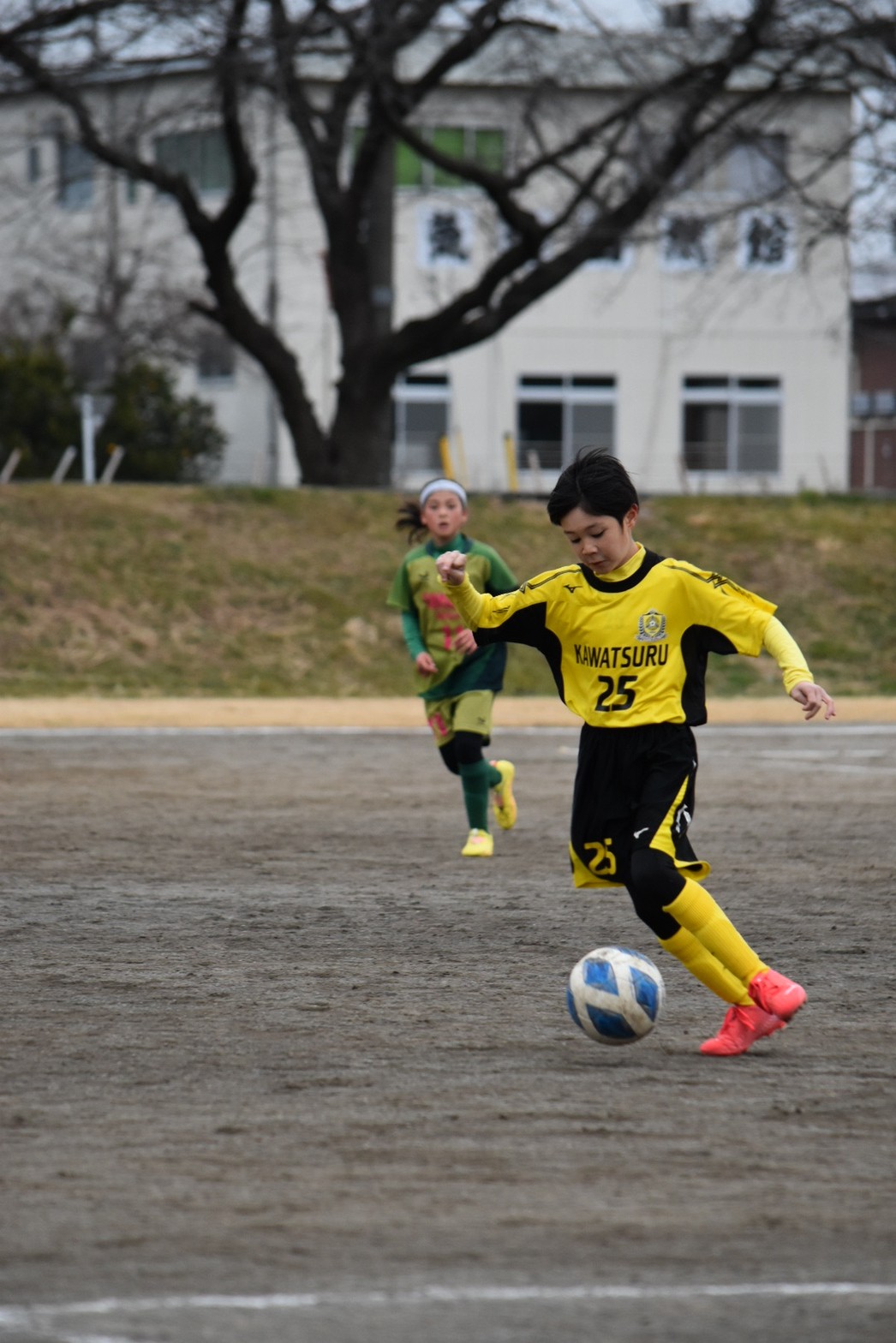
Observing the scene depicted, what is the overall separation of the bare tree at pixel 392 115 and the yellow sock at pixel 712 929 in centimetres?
2060

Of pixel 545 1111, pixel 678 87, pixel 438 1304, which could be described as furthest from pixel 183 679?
pixel 438 1304

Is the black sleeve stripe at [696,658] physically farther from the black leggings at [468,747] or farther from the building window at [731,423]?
the building window at [731,423]

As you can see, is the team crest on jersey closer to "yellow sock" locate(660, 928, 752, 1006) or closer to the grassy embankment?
"yellow sock" locate(660, 928, 752, 1006)

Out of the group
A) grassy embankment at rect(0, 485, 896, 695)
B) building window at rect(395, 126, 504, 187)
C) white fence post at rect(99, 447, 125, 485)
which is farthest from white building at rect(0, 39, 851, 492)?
grassy embankment at rect(0, 485, 896, 695)

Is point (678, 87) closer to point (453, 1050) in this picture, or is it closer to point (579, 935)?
point (579, 935)

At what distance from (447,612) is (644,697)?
168 inches

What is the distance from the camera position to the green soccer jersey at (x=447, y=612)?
9672 mm

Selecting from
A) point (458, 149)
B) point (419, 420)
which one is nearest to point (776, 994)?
point (458, 149)

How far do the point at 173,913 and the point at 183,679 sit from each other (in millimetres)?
12930

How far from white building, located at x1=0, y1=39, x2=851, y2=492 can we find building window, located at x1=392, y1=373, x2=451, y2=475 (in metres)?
0.04

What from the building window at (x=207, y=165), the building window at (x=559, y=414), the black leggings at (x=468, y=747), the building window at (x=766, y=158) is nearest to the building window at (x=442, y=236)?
the building window at (x=559, y=414)

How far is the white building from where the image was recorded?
4178 cm

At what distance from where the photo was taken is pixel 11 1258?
11.9ft

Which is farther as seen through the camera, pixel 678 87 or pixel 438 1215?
pixel 678 87
